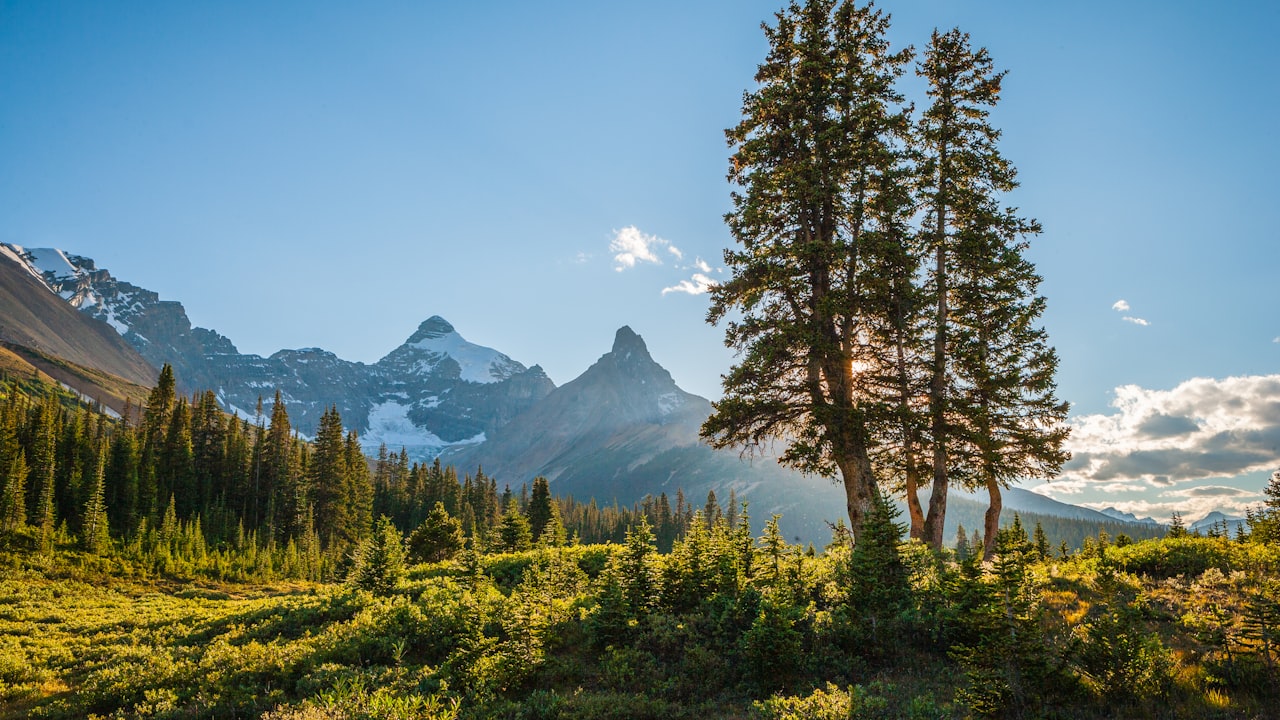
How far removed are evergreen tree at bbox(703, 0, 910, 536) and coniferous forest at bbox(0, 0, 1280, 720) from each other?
0.09 metres

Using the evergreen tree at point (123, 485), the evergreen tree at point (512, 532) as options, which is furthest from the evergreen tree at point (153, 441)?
the evergreen tree at point (512, 532)

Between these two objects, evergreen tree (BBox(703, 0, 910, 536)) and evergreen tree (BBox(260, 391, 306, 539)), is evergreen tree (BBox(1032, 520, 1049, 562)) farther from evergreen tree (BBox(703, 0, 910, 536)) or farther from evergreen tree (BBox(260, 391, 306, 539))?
evergreen tree (BBox(260, 391, 306, 539))

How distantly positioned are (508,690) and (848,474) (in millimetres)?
10656

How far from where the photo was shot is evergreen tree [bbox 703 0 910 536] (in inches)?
680

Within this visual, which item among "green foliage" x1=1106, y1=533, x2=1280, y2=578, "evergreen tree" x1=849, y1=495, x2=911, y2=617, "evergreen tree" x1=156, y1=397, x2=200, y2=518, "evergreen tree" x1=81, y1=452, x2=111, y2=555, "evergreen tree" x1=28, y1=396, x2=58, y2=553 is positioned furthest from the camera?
"evergreen tree" x1=156, y1=397, x2=200, y2=518

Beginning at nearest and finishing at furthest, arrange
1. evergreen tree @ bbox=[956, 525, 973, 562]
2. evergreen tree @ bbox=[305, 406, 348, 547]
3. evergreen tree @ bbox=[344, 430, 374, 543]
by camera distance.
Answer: evergreen tree @ bbox=[956, 525, 973, 562], evergreen tree @ bbox=[305, 406, 348, 547], evergreen tree @ bbox=[344, 430, 374, 543]

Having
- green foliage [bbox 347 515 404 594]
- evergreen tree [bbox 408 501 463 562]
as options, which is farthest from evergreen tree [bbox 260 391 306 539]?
green foliage [bbox 347 515 404 594]

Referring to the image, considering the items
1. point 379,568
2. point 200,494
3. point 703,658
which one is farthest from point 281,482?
point 703,658

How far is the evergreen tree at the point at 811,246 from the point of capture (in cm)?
1727

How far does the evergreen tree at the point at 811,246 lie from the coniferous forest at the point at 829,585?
91mm

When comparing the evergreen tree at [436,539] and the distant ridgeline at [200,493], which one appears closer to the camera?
the evergreen tree at [436,539]

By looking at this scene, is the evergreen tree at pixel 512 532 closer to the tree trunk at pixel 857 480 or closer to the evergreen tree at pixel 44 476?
the tree trunk at pixel 857 480

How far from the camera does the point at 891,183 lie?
18438 millimetres

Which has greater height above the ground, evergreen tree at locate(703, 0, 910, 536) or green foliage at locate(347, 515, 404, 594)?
evergreen tree at locate(703, 0, 910, 536)
